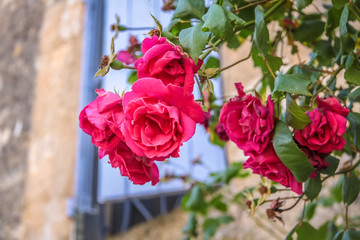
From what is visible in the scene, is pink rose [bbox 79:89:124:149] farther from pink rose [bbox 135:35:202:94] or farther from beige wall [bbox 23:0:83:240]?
beige wall [bbox 23:0:83:240]

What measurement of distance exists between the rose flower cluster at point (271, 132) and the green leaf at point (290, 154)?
0.02 m

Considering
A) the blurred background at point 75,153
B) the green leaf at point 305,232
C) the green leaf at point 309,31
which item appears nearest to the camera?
the green leaf at point 305,232

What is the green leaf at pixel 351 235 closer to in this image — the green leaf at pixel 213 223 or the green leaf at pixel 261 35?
the green leaf at pixel 261 35

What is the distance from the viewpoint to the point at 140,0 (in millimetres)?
1719

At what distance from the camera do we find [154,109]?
368 millimetres

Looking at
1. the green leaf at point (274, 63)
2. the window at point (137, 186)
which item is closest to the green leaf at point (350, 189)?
the green leaf at point (274, 63)

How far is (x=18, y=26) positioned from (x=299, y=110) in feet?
8.75

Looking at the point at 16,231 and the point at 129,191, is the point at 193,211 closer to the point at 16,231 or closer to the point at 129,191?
the point at 129,191

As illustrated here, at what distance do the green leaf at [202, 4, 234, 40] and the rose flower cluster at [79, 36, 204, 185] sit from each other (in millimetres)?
39

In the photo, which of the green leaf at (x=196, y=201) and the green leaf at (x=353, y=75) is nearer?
the green leaf at (x=353, y=75)

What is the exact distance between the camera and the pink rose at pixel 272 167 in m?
0.45

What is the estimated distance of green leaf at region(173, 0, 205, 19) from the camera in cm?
49

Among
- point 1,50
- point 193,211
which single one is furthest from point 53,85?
point 193,211

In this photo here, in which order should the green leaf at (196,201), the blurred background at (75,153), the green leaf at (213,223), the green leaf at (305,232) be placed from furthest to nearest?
the blurred background at (75,153) → the green leaf at (213,223) → the green leaf at (196,201) → the green leaf at (305,232)
